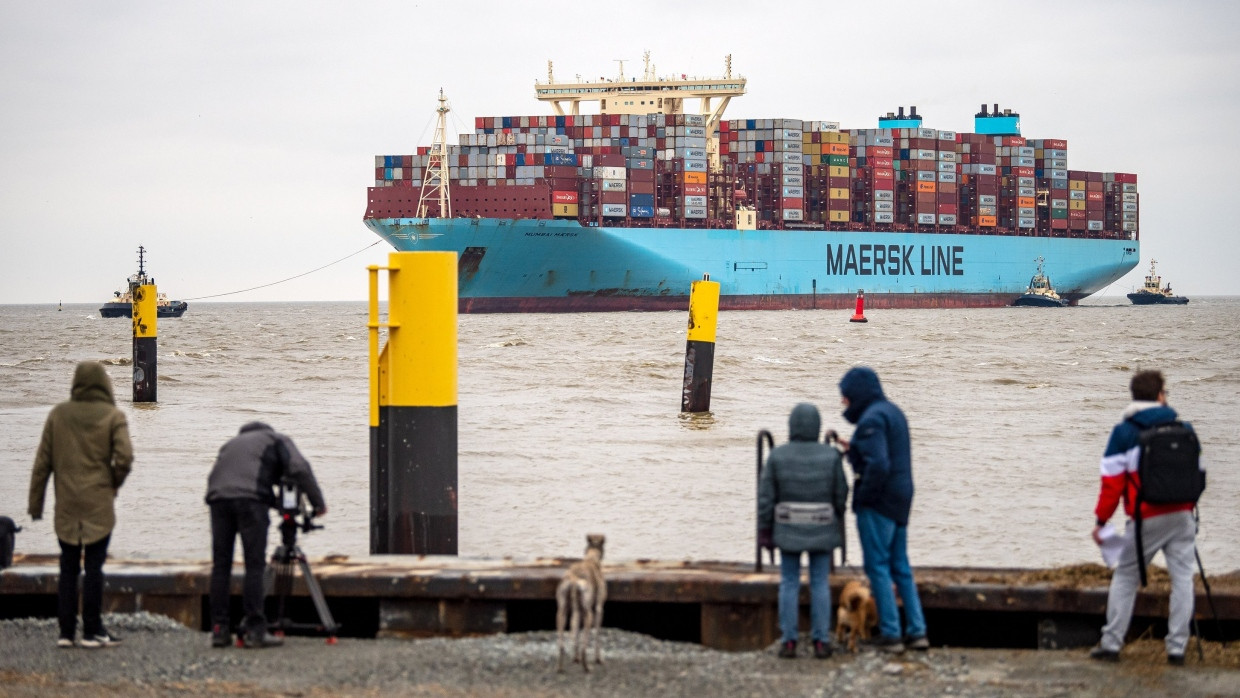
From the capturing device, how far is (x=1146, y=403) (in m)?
5.73

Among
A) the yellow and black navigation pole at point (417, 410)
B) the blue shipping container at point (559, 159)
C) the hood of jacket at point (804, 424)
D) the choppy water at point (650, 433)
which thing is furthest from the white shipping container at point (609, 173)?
the hood of jacket at point (804, 424)

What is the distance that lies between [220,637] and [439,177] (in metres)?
59.5

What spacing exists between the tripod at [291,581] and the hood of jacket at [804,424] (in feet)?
7.41

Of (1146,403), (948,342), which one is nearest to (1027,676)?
(1146,403)

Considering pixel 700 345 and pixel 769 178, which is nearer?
pixel 700 345

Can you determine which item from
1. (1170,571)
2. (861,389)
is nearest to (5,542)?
(861,389)

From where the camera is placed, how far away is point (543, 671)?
5695mm

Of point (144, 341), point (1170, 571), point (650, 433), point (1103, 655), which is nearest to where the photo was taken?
point (1170, 571)

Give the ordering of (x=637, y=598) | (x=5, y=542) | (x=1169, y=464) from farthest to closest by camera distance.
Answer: (x=5, y=542) < (x=637, y=598) < (x=1169, y=464)

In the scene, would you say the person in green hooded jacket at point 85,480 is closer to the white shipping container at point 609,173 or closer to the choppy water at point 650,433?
the choppy water at point 650,433

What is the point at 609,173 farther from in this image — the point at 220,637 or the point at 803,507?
the point at 803,507

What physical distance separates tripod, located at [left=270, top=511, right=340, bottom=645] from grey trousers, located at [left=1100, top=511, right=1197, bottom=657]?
3448mm

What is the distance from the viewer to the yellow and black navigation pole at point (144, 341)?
2259 cm

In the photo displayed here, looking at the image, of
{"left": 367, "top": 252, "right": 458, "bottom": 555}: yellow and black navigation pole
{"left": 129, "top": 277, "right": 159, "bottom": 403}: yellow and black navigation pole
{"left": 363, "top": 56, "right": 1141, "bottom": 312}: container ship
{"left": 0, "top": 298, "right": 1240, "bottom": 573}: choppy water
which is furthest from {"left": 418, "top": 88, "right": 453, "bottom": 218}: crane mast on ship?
{"left": 367, "top": 252, "right": 458, "bottom": 555}: yellow and black navigation pole
